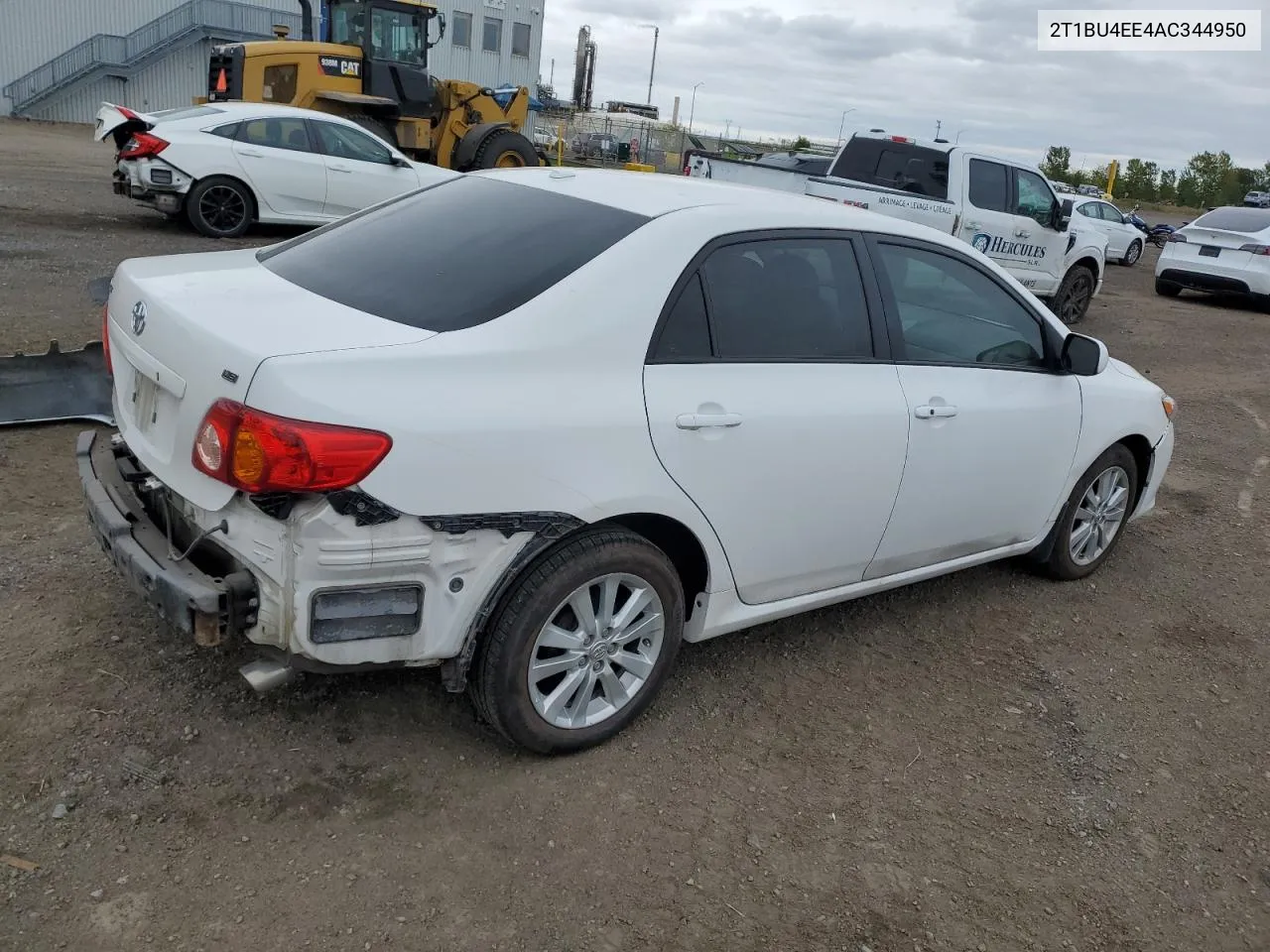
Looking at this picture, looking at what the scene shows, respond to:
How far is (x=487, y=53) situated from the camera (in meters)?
40.2

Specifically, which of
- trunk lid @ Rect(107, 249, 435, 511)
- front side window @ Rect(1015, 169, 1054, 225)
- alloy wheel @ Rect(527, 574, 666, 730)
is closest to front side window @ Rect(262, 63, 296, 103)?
front side window @ Rect(1015, 169, 1054, 225)

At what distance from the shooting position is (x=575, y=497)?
2865 mm

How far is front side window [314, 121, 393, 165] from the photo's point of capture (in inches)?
483

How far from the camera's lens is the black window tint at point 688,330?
10.2 ft

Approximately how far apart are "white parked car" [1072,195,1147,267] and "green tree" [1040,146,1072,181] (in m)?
24.9

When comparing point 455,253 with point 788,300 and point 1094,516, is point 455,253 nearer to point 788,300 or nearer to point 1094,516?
point 788,300

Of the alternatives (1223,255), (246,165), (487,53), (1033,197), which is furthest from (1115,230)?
(487,53)

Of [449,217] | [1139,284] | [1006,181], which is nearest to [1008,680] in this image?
[449,217]

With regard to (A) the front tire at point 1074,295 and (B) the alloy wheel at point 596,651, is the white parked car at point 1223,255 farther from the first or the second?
(B) the alloy wheel at point 596,651

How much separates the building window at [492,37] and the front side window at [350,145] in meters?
30.1

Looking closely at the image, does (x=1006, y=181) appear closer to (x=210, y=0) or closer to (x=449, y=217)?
(x=449, y=217)

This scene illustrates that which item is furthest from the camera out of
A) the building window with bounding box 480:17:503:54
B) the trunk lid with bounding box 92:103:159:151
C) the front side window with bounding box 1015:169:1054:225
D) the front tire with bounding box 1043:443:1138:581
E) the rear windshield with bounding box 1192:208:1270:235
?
the building window with bounding box 480:17:503:54

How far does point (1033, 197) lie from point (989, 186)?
2.72 ft

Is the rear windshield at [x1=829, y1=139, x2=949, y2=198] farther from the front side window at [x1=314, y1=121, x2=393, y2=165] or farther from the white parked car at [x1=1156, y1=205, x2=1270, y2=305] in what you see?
the white parked car at [x1=1156, y1=205, x2=1270, y2=305]
